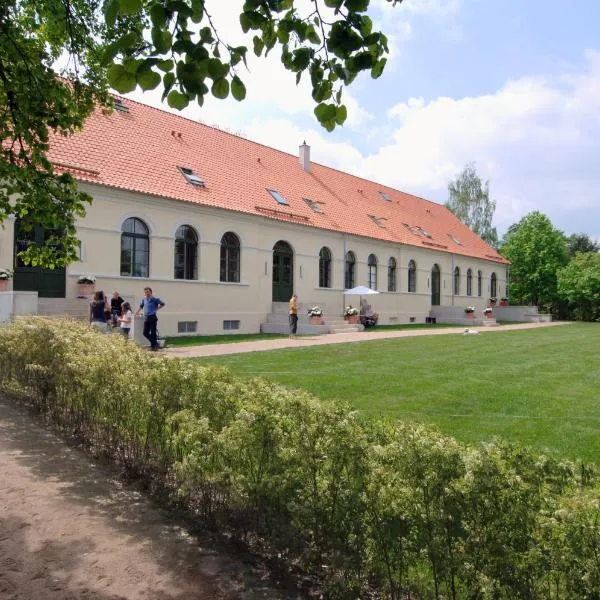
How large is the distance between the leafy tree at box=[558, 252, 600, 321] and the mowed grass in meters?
35.9

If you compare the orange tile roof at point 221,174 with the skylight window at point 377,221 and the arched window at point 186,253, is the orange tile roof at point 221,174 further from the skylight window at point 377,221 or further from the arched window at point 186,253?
the arched window at point 186,253

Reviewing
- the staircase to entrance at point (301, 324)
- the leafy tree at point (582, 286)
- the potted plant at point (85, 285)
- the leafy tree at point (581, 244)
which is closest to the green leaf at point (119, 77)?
the potted plant at point (85, 285)

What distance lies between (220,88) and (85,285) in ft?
54.0

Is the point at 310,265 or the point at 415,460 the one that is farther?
the point at 310,265

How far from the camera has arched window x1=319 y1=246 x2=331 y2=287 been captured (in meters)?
28.6

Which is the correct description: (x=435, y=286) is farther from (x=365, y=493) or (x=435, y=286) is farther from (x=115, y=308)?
(x=365, y=493)

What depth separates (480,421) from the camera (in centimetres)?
716

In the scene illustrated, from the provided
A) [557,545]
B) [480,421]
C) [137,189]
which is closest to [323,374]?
[480,421]

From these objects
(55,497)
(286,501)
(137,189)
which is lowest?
(55,497)

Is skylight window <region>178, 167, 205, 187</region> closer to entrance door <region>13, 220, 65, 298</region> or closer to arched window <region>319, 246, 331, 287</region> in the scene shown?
entrance door <region>13, 220, 65, 298</region>

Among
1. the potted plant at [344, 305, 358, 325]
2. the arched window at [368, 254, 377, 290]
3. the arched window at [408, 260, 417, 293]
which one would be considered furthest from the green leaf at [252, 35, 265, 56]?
the arched window at [408, 260, 417, 293]

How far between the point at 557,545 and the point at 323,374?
344 inches

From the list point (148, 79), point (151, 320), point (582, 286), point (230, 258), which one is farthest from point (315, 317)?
point (582, 286)

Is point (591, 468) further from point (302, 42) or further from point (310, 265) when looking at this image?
point (310, 265)
